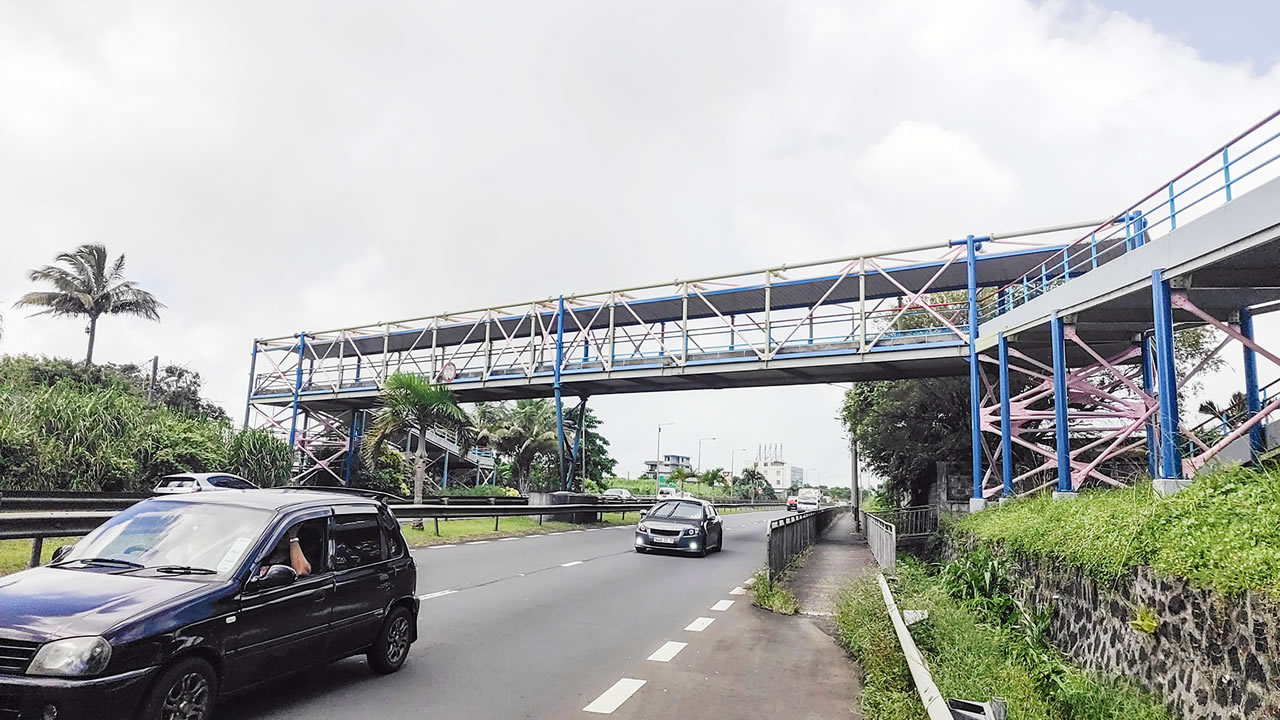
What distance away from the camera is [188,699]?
5086mm

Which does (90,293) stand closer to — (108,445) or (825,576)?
(108,445)

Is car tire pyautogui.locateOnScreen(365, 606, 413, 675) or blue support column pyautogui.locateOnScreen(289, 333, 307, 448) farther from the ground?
blue support column pyautogui.locateOnScreen(289, 333, 307, 448)

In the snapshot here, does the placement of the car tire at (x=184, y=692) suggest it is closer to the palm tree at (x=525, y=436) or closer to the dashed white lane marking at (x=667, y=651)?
the dashed white lane marking at (x=667, y=651)

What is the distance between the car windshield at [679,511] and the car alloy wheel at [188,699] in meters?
16.6

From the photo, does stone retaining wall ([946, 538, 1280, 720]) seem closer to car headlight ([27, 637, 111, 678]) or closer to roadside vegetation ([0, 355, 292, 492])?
car headlight ([27, 637, 111, 678])

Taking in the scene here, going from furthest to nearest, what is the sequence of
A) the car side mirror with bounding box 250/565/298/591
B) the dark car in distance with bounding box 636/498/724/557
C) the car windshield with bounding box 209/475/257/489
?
the dark car in distance with bounding box 636/498/724/557, the car windshield with bounding box 209/475/257/489, the car side mirror with bounding box 250/565/298/591

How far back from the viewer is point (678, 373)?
3091 cm

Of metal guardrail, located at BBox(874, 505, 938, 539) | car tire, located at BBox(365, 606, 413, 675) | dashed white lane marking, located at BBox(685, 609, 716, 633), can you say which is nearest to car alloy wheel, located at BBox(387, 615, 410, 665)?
car tire, located at BBox(365, 606, 413, 675)

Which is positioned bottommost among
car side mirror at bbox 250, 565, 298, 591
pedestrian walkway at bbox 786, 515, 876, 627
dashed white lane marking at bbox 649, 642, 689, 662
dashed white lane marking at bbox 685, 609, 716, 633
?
pedestrian walkway at bbox 786, 515, 876, 627

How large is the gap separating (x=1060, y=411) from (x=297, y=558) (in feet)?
49.5

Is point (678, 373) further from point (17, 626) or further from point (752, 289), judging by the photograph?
point (17, 626)

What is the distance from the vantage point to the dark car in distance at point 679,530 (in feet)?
67.5

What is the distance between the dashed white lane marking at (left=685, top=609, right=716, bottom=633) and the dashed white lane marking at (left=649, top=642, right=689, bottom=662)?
37.3 inches

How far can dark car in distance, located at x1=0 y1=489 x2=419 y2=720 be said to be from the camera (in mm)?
4613
